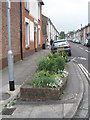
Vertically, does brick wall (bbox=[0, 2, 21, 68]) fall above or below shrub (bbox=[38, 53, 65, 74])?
above

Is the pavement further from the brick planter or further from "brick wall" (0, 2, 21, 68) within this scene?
"brick wall" (0, 2, 21, 68)

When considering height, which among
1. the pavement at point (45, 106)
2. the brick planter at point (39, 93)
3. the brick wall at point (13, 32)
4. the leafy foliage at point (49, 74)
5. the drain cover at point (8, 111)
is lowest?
the drain cover at point (8, 111)

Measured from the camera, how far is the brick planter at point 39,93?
558cm

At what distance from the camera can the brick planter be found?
18.3ft

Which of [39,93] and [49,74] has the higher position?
[49,74]

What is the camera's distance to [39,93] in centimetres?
562

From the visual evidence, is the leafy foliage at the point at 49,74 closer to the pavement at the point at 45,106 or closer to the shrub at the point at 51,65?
the shrub at the point at 51,65

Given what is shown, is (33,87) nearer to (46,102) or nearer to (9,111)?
(46,102)

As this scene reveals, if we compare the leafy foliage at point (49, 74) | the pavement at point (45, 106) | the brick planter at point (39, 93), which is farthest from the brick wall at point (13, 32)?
the brick planter at point (39, 93)

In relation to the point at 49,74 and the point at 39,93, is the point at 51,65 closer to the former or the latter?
the point at 49,74

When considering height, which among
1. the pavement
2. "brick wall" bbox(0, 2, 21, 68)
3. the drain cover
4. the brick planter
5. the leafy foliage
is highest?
"brick wall" bbox(0, 2, 21, 68)

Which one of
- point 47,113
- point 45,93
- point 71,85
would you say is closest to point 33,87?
point 45,93

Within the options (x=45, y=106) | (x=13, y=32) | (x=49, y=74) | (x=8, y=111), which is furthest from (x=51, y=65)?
(x=13, y=32)

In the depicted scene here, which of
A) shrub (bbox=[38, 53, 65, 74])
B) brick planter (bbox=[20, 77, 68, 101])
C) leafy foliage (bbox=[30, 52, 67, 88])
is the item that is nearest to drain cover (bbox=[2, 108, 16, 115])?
brick planter (bbox=[20, 77, 68, 101])
